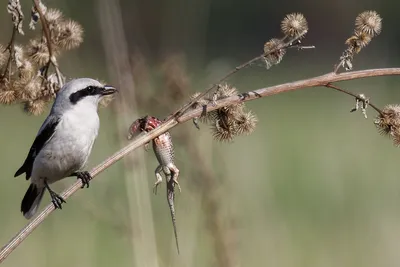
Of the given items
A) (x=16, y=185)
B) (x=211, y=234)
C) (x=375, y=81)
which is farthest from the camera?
(x=375, y=81)

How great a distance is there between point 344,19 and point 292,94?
4.18 feet

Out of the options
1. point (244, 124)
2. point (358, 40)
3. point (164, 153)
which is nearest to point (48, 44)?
point (164, 153)

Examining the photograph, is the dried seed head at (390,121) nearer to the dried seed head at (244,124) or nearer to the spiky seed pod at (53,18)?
the dried seed head at (244,124)

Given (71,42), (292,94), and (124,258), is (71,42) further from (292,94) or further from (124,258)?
(292,94)

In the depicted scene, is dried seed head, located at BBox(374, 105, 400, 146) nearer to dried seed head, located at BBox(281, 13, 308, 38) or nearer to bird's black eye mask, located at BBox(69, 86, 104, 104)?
dried seed head, located at BBox(281, 13, 308, 38)

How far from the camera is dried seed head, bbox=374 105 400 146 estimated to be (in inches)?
90.6

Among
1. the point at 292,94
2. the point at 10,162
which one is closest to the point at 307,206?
the point at 10,162

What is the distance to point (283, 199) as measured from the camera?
766 cm

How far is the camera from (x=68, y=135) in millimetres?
2932

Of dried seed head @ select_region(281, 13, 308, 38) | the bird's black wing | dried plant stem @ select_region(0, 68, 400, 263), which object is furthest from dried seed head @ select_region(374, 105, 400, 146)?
the bird's black wing

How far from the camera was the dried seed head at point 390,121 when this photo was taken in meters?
2.30

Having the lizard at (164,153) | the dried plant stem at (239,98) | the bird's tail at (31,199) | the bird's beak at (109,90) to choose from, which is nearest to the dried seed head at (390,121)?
the dried plant stem at (239,98)

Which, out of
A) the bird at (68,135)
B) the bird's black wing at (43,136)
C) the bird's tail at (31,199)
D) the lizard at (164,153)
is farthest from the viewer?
the bird's tail at (31,199)

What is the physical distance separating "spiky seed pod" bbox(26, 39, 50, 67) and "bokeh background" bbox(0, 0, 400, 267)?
1.10 ft
